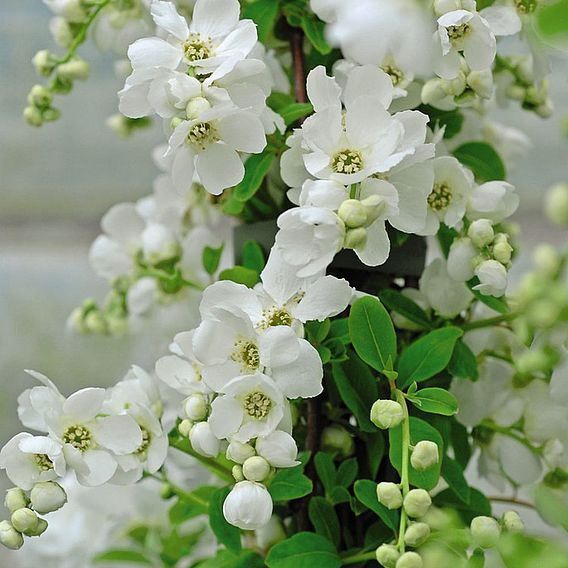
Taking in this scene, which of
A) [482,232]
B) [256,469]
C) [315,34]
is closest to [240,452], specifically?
[256,469]

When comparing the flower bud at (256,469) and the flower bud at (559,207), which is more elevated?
the flower bud at (559,207)

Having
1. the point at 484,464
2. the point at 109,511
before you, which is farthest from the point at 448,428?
the point at 109,511

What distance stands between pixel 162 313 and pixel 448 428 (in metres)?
0.36

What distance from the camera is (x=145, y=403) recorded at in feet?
2.27

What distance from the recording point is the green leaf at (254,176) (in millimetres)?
719

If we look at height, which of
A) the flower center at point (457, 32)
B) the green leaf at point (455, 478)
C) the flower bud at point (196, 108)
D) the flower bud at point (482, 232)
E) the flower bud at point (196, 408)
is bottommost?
the green leaf at point (455, 478)

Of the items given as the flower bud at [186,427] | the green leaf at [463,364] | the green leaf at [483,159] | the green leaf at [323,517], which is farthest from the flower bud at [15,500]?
the green leaf at [483,159]

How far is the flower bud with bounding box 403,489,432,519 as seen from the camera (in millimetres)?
557

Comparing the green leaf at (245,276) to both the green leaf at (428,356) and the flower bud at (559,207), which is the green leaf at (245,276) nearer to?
the green leaf at (428,356)

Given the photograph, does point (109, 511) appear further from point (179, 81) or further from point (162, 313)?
point (179, 81)

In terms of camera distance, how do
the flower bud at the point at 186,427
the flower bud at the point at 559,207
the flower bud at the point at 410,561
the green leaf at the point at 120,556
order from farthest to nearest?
the green leaf at the point at 120,556
the flower bud at the point at 186,427
the flower bud at the point at 410,561
the flower bud at the point at 559,207

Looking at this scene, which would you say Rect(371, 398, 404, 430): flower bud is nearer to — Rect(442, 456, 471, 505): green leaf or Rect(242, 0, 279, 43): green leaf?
Rect(442, 456, 471, 505): green leaf

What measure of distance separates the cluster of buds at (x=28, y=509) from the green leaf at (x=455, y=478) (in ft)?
0.91

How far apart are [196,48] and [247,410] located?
23 cm
